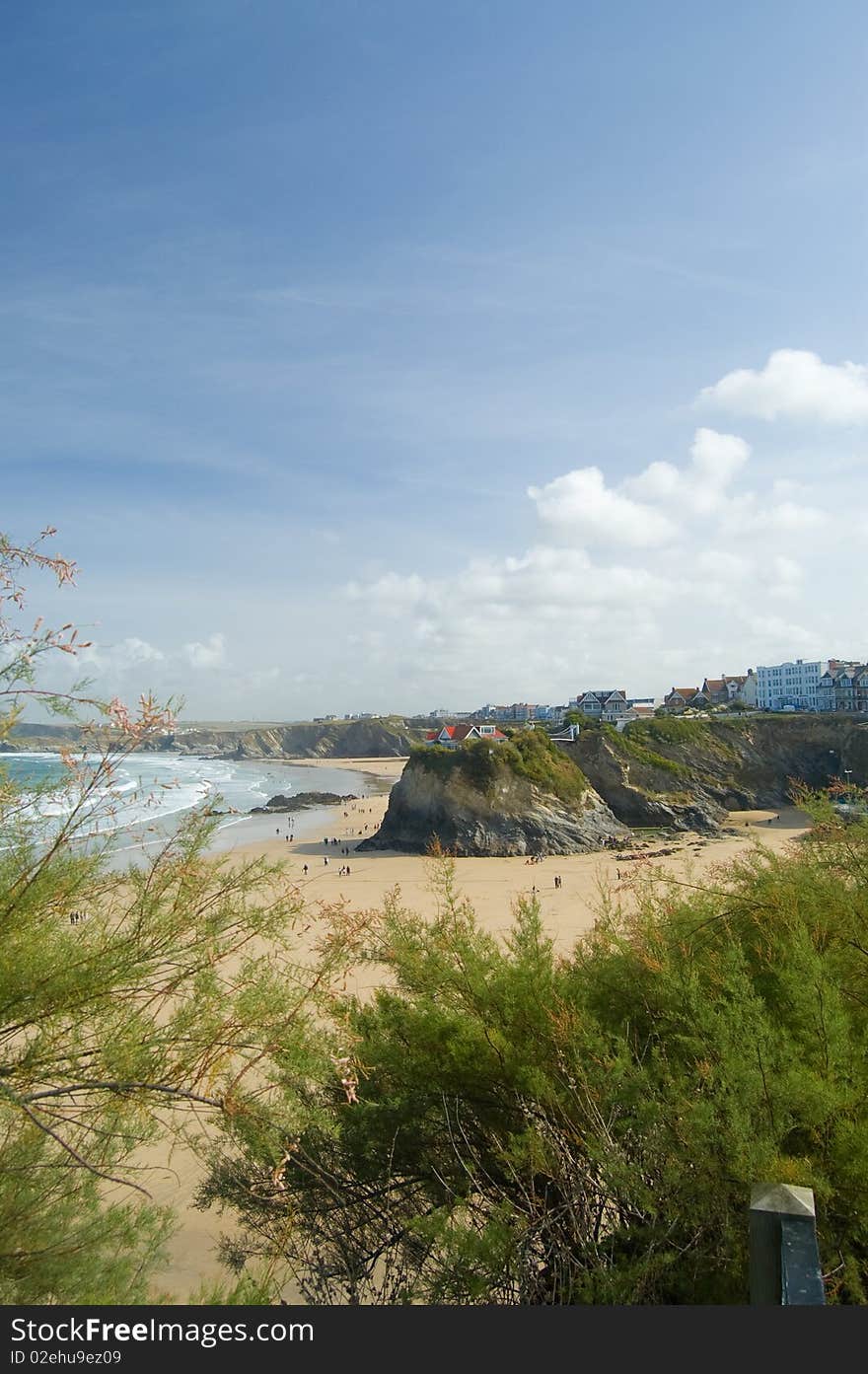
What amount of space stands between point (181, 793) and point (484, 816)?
103 feet

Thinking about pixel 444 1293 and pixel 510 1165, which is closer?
pixel 444 1293

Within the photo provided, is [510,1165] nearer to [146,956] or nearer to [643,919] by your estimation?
[146,956]

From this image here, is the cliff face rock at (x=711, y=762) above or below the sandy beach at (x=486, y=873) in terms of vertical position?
Result: above

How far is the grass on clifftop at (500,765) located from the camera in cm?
4116

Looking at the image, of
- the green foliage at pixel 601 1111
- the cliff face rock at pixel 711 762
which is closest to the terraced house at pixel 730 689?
the cliff face rock at pixel 711 762

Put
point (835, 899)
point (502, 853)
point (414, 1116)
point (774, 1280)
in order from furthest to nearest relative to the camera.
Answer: point (502, 853), point (835, 899), point (414, 1116), point (774, 1280)

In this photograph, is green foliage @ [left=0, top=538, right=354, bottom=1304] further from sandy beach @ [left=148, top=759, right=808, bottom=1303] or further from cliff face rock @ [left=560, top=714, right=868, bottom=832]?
cliff face rock @ [left=560, top=714, right=868, bottom=832]

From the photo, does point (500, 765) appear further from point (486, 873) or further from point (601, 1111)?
point (601, 1111)

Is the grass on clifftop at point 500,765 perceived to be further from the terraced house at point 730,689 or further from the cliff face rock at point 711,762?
the terraced house at point 730,689

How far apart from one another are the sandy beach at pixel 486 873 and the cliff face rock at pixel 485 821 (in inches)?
46.5

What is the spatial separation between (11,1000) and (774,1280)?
11.3 feet

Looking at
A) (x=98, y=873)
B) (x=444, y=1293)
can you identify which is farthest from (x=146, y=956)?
(x=444, y=1293)

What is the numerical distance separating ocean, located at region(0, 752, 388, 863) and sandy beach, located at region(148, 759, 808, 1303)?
249 cm

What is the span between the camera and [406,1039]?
656 centimetres
